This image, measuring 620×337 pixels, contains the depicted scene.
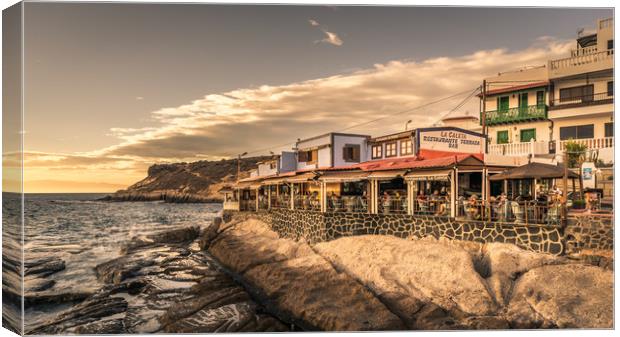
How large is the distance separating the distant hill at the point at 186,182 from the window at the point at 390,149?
78665 mm

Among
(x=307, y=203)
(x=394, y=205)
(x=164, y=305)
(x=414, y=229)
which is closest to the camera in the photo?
(x=164, y=305)

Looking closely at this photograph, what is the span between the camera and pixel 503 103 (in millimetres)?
25812

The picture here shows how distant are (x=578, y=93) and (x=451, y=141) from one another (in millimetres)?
7192

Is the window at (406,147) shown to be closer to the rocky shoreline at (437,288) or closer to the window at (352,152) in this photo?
the window at (352,152)

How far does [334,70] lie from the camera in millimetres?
16297

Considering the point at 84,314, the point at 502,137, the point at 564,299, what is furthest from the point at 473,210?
the point at 84,314

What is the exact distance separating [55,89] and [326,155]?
17320 mm

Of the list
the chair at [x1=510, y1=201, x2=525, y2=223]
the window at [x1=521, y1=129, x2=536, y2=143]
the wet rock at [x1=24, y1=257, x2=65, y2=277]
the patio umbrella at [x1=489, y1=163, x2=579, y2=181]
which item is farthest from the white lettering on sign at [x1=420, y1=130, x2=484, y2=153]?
the wet rock at [x1=24, y1=257, x2=65, y2=277]

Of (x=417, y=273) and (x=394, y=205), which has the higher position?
(x=394, y=205)

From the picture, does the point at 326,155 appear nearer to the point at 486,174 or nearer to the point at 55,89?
the point at 486,174

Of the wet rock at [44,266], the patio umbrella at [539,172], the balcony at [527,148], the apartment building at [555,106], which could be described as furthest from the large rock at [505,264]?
the wet rock at [44,266]

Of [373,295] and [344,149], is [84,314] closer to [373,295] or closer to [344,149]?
[373,295]

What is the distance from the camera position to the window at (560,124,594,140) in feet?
68.7

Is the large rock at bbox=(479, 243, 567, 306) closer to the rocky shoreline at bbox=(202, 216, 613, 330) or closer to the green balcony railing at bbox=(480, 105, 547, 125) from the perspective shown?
the rocky shoreline at bbox=(202, 216, 613, 330)
